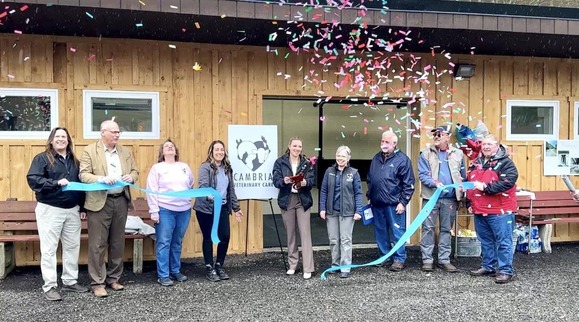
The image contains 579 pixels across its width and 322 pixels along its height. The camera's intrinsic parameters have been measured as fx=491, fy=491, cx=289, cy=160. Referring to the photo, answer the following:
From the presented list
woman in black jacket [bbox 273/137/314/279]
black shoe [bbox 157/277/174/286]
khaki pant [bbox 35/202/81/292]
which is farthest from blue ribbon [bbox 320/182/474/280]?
khaki pant [bbox 35/202/81/292]

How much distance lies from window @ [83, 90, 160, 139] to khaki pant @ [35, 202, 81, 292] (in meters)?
1.56

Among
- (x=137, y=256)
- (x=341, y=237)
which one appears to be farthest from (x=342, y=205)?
(x=137, y=256)

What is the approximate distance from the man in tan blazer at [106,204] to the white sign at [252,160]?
4.26 feet

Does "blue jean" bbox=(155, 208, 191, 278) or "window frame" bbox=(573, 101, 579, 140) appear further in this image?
"window frame" bbox=(573, 101, 579, 140)

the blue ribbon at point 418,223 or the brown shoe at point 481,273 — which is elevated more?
the blue ribbon at point 418,223

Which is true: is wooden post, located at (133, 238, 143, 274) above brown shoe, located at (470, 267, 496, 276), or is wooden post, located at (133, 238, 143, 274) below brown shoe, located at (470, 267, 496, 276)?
above

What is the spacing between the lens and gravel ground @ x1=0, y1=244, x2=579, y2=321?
4.36 m

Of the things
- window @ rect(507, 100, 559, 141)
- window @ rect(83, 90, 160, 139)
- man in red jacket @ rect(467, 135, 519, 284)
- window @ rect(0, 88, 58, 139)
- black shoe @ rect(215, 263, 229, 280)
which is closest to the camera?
man in red jacket @ rect(467, 135, 519, 284)

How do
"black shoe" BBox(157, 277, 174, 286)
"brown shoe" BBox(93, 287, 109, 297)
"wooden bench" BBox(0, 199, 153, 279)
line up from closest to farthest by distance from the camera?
"brown shoe" BBox(93, 287, 109, 297), "black shoe" BBox(157, 277, 174, 286), "wooden bench" BBox(0, 199, 153, 279)

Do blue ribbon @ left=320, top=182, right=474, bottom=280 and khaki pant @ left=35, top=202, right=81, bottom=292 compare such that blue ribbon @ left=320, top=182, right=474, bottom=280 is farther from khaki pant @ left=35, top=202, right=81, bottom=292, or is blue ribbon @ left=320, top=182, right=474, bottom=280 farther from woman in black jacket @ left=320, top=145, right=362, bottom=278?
khaki pant @ left=35, top=202, right=81, bottom=292

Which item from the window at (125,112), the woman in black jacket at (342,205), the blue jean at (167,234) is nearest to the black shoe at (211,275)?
the blue jean at (167,234)

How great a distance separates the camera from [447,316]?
171 inches

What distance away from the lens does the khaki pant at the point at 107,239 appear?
4941mm

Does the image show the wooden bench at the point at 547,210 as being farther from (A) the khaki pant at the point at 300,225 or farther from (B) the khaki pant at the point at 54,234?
(B) the khaki pant at the point at 54,234
